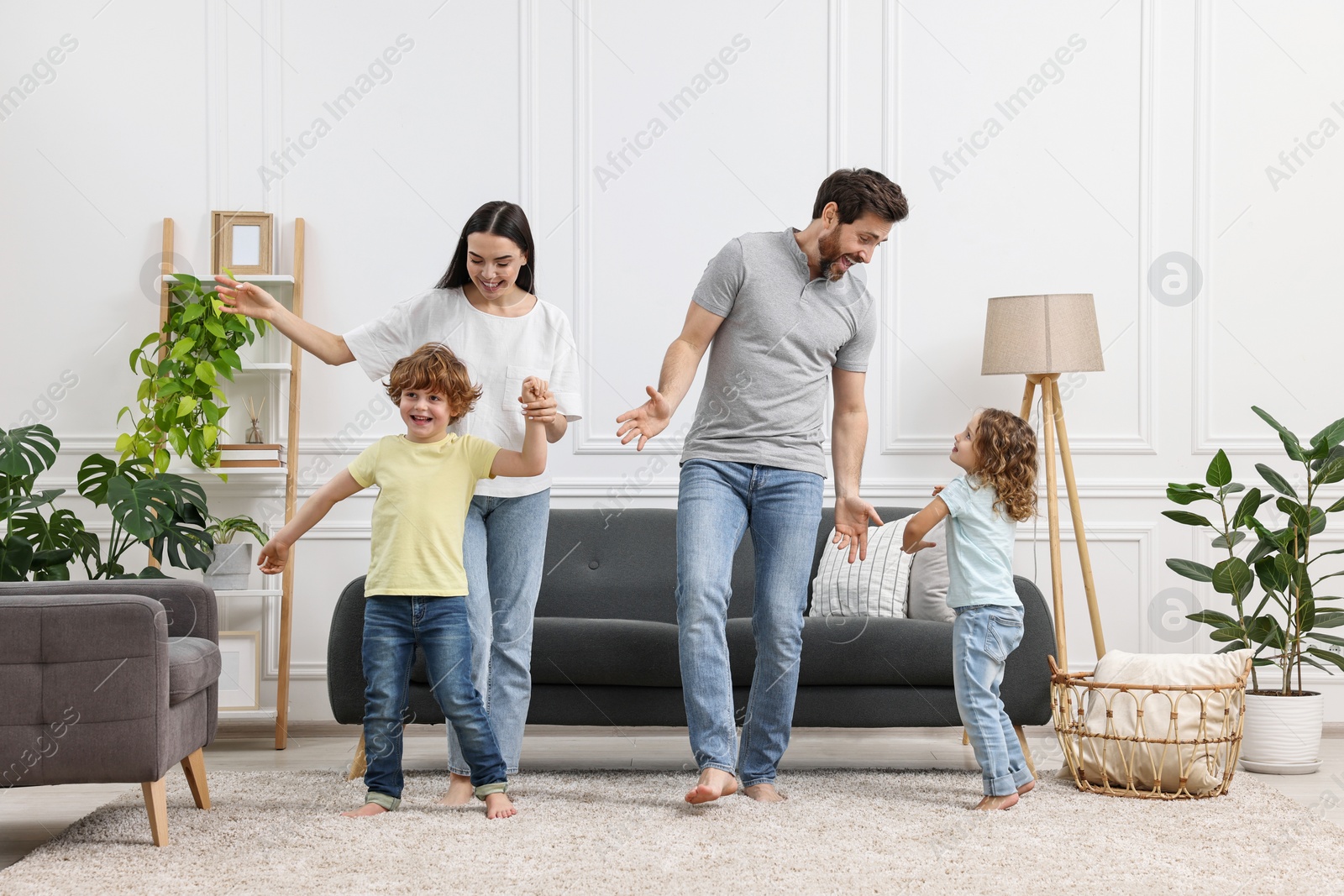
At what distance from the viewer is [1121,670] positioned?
2656 millimetres

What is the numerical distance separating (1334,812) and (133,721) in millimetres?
2534

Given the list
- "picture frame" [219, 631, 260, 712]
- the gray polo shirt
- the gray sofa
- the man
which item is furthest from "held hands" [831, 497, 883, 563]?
"picture frame" [219, 631, 260, 712]

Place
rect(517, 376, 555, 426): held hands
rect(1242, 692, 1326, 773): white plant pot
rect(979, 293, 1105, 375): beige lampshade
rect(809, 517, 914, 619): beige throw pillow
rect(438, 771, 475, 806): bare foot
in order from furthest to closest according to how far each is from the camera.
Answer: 1. rect(979, 293, 1105, 375): beige lampshade
2. rect(809, 517, 914, 619): beige throw pillow
3. rect(1242, 692, 1326, 773): white plant pot
4. rect(438, 771, 475, 806): bare foot
5. rect(517, 376, 555, 426): held hands

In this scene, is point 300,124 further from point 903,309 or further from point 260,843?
point 260,843

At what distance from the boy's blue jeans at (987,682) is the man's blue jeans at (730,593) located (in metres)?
0.38

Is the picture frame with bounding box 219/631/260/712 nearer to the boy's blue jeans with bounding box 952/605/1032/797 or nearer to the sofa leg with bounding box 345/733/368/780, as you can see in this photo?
the sofa leg with bounding box 345/733/368/780

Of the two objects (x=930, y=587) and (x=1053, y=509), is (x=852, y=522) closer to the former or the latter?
(x=930, y=587)

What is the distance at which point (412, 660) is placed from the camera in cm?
223

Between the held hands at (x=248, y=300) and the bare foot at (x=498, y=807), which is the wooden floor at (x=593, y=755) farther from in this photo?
the held hands at (x=248, y=300)

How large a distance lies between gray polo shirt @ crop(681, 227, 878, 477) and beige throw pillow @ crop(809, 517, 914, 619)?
0.82 metres

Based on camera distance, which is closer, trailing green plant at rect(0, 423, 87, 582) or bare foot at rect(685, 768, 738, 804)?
bare foot at rect(685, 768, 738, 804)

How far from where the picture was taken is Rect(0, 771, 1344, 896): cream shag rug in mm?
1862

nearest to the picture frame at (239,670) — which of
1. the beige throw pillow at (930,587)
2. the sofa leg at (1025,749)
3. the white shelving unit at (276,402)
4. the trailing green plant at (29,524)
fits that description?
the white shelving unit at (276,402)

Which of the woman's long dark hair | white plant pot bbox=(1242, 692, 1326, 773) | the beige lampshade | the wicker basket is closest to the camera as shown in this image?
the woman's long dark hair
